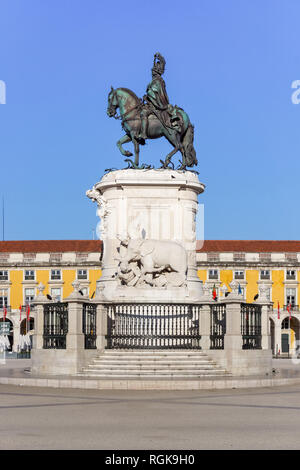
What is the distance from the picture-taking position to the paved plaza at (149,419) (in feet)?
36.9

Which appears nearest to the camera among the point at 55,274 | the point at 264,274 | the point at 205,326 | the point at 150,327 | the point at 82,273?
the point at 150,327

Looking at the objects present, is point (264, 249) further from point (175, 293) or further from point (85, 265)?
point (175, 293)

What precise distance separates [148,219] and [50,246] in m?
71.0

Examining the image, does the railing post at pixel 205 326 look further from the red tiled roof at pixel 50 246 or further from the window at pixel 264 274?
the red tiled roof at pixel 50 246

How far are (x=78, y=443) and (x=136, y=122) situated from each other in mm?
17736

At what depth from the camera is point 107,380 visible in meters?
20.7

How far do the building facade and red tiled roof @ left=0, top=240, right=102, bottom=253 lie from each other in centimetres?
13

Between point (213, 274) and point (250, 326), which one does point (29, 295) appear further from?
point (250, 326)

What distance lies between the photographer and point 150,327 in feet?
80.7

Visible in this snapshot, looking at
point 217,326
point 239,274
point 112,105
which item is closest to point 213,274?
point 239,274

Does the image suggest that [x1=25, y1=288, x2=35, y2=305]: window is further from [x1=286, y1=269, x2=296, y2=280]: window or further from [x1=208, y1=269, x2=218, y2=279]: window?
[x1=286, y1=269, x2=296, y2=280]: window

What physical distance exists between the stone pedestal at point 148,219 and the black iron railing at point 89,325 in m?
1.41

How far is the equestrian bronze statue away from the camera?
27703 millimetres
